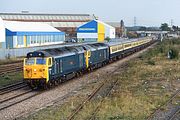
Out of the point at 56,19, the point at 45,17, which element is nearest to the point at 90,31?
the point at 56,19

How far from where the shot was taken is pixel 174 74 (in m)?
34.9

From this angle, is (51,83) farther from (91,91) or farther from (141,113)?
(141,113)

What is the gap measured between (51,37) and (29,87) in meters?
66.1

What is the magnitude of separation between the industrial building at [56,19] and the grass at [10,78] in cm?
10281

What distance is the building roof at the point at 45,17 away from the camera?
143250mm

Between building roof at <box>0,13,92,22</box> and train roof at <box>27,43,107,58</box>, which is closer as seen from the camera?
train roof at <box>27,43,107,58</box>

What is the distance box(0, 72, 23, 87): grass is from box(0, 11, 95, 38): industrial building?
102807mm

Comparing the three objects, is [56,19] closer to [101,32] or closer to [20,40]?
[101,32]

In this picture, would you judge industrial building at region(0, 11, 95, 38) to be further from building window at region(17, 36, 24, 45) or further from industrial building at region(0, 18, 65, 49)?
building window at region(17, 36, 24, 45)

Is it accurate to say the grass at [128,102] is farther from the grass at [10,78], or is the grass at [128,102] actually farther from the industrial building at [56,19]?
the industrial building at [56,19]

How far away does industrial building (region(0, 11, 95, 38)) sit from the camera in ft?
465

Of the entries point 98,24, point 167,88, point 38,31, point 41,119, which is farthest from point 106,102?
point 98,24

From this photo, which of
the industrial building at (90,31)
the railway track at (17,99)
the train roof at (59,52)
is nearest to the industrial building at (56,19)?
the industrial building at (90,31)

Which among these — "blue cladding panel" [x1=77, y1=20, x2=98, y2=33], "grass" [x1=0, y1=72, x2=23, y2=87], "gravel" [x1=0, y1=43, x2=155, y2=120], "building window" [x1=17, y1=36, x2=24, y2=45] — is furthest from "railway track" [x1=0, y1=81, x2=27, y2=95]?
"blue cladding panel" [x1=77, y1=20, x2=98, y2=33]
